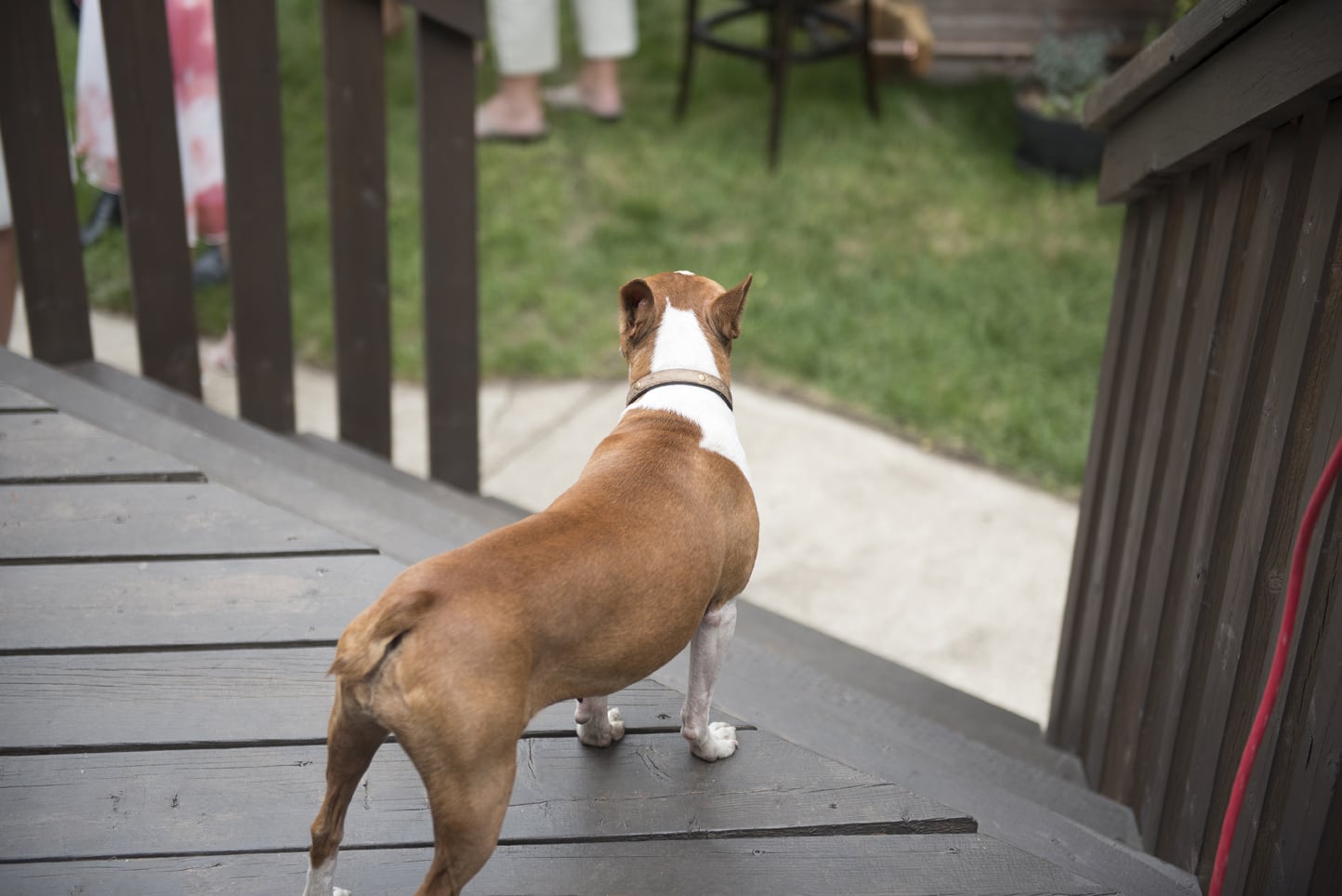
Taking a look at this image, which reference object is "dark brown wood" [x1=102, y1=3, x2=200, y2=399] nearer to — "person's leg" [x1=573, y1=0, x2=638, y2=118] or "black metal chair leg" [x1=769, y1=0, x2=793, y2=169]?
"black metal chair leg" [x1=769, y1=0, x2=793, y2=169]

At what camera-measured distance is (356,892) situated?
1.93 meters

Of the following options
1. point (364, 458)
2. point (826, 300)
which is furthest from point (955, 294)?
point (364, 458)

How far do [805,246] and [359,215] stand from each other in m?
2.98

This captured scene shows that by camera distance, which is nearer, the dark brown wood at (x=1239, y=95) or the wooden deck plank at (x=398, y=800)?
the dark brown wood at (x=1239, y=95)

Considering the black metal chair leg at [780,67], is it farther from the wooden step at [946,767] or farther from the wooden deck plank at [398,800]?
the wooden deck plank at [398,800]

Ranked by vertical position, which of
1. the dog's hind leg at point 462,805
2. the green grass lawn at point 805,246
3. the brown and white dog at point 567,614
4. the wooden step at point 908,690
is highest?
the brown and white dog at point 567,614

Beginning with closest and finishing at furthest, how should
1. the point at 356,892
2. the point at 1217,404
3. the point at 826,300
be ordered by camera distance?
the point at 356,892
the point at 1217,404
the point at 826,300

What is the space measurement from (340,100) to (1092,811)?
2.56m

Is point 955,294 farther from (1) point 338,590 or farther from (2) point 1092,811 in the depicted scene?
(1) point 338,590

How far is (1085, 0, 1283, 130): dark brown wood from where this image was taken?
2.03 meters

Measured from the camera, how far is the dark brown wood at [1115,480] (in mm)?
2709

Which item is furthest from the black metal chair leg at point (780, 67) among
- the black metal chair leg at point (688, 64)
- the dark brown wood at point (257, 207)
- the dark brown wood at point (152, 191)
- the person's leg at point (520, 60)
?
the dark brown wood at point (152, 191)

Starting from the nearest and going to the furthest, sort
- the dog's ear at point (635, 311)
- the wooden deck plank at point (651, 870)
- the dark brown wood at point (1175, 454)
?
1. the wooden deck plank at point (651, 870)
2. the dog's ear at point (635, 311)
3. the dark brown wood at point (1175, 454)

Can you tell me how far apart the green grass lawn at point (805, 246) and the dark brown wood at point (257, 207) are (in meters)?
1.64
